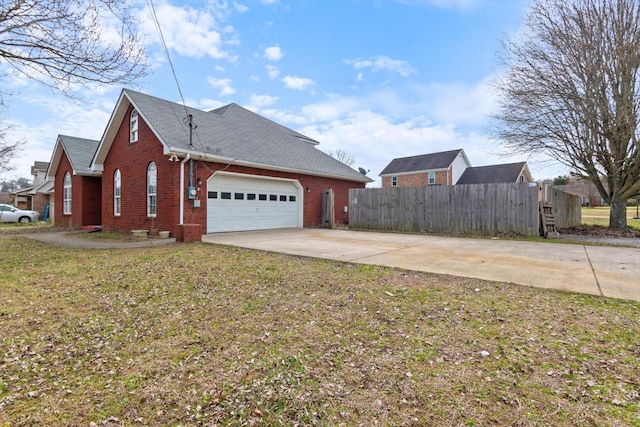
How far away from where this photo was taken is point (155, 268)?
5.88m

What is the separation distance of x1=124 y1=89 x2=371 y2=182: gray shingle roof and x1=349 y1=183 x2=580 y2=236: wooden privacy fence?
3.63 metres

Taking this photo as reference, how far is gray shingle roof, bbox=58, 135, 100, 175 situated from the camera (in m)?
16.2

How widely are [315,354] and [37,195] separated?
115 ft

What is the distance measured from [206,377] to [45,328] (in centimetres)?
218

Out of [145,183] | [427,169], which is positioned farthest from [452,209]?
[427,169]

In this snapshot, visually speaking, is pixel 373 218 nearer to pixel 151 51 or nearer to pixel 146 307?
pixel 151 51

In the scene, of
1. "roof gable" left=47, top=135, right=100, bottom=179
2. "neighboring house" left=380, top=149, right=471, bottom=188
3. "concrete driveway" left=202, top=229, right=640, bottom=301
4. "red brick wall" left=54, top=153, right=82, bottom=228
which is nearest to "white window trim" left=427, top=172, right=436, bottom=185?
"neighboring house" left=380, top=149, right=471, bottom=188

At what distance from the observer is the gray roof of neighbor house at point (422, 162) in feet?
97.3

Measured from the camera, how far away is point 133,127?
13.1 metres

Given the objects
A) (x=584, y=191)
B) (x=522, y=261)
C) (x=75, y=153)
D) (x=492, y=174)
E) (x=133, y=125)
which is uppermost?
(x=492, y=174)

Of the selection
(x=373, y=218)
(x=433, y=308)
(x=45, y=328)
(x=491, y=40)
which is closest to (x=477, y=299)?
(x=433, y=308)

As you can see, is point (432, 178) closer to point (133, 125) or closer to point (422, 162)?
point (422, 162)

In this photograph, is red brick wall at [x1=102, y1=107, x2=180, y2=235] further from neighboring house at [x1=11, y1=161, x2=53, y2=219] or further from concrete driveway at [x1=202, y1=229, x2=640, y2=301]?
neighboring house at [x1=11, y1=161, x2=53, y2=219]

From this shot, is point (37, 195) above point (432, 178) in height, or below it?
below
